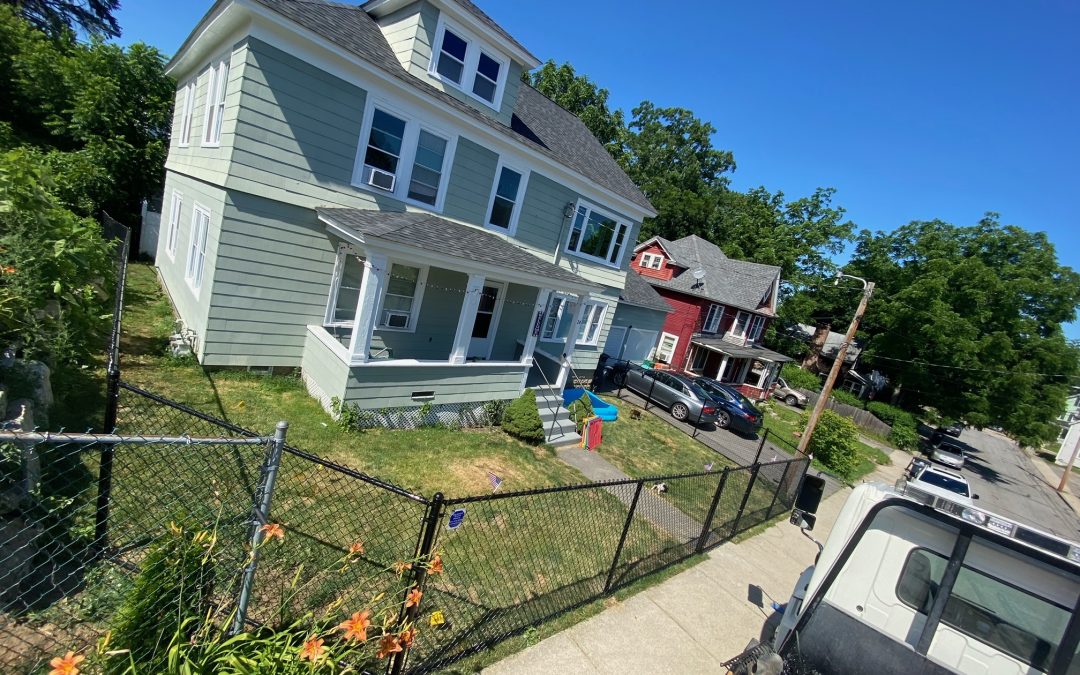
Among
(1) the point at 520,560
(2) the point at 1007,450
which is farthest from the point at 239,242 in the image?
(2) the point at 1007,450

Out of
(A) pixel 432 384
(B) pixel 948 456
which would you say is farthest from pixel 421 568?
(B) pixel 948 456

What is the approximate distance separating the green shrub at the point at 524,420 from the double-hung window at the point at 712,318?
20655mm

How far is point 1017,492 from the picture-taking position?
86.2ft

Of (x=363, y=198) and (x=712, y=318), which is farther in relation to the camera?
(x=712, y=318)

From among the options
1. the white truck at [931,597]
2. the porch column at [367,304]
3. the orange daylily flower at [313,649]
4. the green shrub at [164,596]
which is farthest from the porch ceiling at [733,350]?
the green shrub at [164,596]

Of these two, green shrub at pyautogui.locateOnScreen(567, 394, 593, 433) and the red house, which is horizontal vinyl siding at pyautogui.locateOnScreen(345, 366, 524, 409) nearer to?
green shrub at pyautogui.locateOnScreen(567, 394, 593, 433)

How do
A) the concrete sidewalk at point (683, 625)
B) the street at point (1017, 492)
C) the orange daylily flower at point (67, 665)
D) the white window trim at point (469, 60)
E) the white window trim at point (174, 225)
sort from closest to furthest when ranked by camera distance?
the orange daylily flower at point (67, 665) → the concrete sidewalk at point (683, 625) → the white window trim at point (469, 60) → the white window trim at point (174, 225) → the street at point (1017, 492)

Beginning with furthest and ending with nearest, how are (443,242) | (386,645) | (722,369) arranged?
(722,369), (443,242), (386,645)

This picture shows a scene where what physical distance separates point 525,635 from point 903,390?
134ft

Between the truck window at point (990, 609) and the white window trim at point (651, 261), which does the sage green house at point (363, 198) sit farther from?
the white window trim at point (651, 261)

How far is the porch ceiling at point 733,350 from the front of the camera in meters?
27.5

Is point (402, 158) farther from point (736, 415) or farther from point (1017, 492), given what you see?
point (1017, 492)

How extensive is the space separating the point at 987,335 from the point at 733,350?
17.8 metres

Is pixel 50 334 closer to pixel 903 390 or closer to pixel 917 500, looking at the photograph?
pixel 917 500
